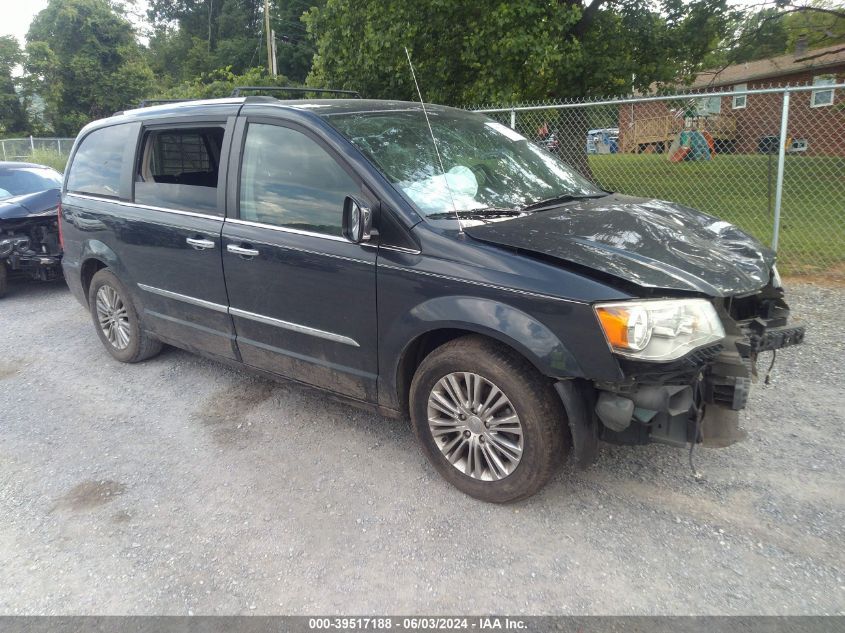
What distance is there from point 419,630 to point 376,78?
11158 millimetres

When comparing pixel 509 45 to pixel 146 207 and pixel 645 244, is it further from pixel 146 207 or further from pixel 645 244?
pixel 645 244

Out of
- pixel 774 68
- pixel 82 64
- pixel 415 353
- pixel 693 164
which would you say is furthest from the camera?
pixel 82 64

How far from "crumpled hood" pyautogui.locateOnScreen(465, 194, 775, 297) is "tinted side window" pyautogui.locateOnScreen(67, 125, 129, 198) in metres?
3.18

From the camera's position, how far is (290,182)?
3.69 metres

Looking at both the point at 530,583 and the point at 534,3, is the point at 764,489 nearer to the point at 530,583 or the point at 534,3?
the point at 530,583

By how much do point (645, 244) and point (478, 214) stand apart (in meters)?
0.86

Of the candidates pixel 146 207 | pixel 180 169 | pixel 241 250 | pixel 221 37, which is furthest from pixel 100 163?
pixel 221 37

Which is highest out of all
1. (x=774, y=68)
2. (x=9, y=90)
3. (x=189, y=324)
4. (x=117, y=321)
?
(x=9, y=90)

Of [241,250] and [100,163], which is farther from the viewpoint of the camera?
[100,163]

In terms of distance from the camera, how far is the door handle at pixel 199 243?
405 centimetres

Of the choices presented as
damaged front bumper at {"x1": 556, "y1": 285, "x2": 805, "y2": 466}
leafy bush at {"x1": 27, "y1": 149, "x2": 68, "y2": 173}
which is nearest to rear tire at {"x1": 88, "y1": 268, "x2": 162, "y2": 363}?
damaged front bumper at {"x1": 556, "y1": 285, "x2": 805, "y2": 466}

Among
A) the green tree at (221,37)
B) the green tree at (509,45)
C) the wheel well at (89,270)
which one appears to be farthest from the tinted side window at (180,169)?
the green tree at (221,37)

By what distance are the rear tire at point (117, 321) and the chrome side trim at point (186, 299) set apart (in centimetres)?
39

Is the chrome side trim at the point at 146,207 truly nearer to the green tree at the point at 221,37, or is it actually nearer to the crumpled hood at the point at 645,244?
the crumpled hood at the point at 645,244
